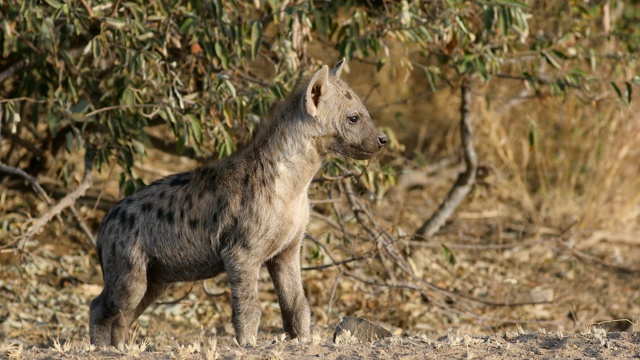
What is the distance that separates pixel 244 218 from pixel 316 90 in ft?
2.78

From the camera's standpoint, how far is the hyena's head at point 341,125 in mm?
5418

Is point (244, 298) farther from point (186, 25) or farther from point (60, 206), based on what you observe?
point (60, 206)

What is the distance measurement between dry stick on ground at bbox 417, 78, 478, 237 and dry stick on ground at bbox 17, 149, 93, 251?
3383mm

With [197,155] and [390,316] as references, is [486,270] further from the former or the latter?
[197,155]

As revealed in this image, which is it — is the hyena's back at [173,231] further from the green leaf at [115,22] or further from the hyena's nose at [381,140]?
the green leaf at [115,22]

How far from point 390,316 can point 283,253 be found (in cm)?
305

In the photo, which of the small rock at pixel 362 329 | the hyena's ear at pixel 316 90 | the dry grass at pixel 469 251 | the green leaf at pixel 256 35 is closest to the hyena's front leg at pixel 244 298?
the small rock at pixel 362 329

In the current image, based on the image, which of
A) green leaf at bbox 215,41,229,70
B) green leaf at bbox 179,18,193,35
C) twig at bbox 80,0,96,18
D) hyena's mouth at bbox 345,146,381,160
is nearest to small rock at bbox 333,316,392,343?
hyena's mouth at bbox 345,146,381,160

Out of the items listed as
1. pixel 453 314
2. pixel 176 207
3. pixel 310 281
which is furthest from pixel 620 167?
pixel 176 207

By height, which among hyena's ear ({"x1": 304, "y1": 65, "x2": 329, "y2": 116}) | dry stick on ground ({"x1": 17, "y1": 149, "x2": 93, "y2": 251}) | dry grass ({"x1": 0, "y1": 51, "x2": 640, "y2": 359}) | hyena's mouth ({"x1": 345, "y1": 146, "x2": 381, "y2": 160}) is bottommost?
dry grass ({"x1": 0, "y1": 51, "x2": 640, "y2": 359})

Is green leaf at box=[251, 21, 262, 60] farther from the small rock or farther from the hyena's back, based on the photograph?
the small rock

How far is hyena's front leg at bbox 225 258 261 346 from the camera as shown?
17.4ft

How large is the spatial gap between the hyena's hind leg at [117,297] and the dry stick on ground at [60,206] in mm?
1421

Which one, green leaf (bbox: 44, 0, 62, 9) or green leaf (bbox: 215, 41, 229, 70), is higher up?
green leaf (bbox: 44, 0, 62, 9)
